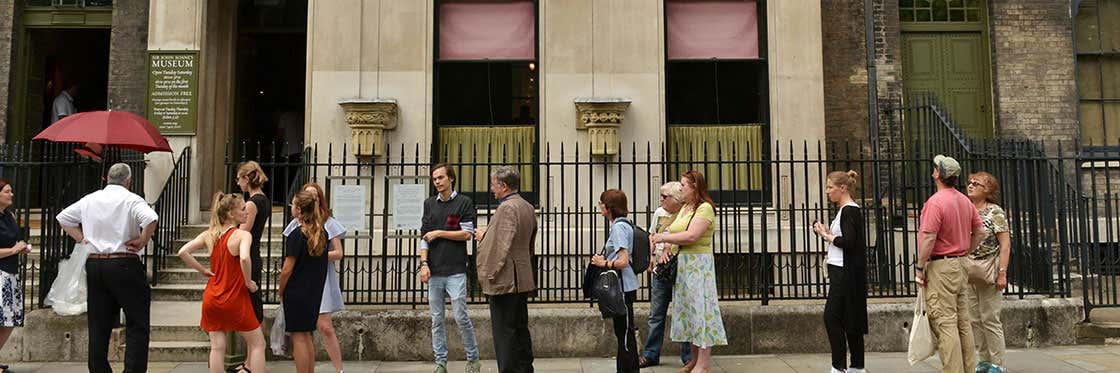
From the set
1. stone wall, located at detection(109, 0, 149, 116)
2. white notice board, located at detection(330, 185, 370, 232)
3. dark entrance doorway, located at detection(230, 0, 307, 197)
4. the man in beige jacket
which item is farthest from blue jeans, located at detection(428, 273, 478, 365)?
stone wall, located at detection(109, 0, 149, 116)

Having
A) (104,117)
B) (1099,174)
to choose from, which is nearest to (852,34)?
(1099,174)

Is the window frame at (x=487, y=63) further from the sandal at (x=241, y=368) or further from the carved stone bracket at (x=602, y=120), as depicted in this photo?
the sandal at (x=241, y=368)

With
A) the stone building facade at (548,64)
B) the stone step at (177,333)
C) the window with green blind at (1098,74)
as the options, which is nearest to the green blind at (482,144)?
the stone building facade at (548,64)

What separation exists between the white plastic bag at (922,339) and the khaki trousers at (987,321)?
2.85 ft

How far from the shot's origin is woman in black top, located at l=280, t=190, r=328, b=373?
5875 millimetres

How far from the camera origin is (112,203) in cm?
583

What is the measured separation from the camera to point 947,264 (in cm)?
591

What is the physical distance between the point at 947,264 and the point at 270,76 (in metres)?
10.5

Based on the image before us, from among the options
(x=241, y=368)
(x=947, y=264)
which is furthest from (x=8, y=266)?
(x=947, y=264)

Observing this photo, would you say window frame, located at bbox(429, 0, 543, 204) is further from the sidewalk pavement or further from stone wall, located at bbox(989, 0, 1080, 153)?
stone wall, located at bbox(989, 0, 1080, 153)

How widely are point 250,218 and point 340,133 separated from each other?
3946 mm

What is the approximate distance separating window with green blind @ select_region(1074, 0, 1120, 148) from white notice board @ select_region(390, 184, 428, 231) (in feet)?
36.4

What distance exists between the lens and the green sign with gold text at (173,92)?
10.4 m

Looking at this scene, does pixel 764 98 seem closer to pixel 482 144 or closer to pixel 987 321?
pixel 482 144
